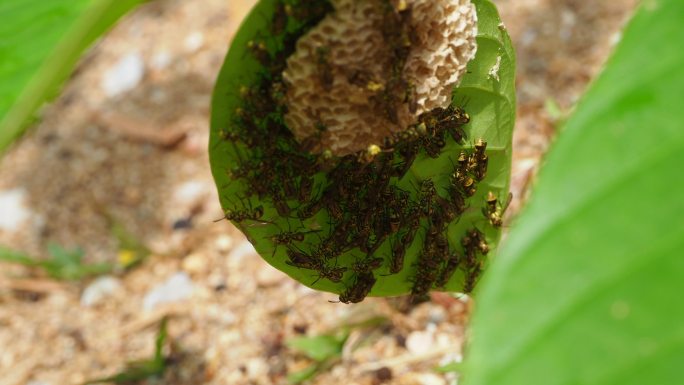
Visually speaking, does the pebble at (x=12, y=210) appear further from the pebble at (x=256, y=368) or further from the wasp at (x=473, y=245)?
the wasp at (x=473, y=245)

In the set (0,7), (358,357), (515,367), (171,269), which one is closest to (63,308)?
(171,269)

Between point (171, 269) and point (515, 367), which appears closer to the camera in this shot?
point (515, 367)

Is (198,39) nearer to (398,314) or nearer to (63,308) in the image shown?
(63,308)

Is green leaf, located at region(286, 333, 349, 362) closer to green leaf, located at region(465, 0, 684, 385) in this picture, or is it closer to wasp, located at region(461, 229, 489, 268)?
wasp, located at region(461, 229, 489, 268)

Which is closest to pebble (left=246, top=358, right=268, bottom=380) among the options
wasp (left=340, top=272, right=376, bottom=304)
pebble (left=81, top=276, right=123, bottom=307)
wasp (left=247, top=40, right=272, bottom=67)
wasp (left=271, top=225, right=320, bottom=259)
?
pebble (left=81, top=276, right=123, bottom=307)

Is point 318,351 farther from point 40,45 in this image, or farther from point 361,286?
point 40,45

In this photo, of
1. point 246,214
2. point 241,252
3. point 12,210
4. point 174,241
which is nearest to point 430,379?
point 246,214
